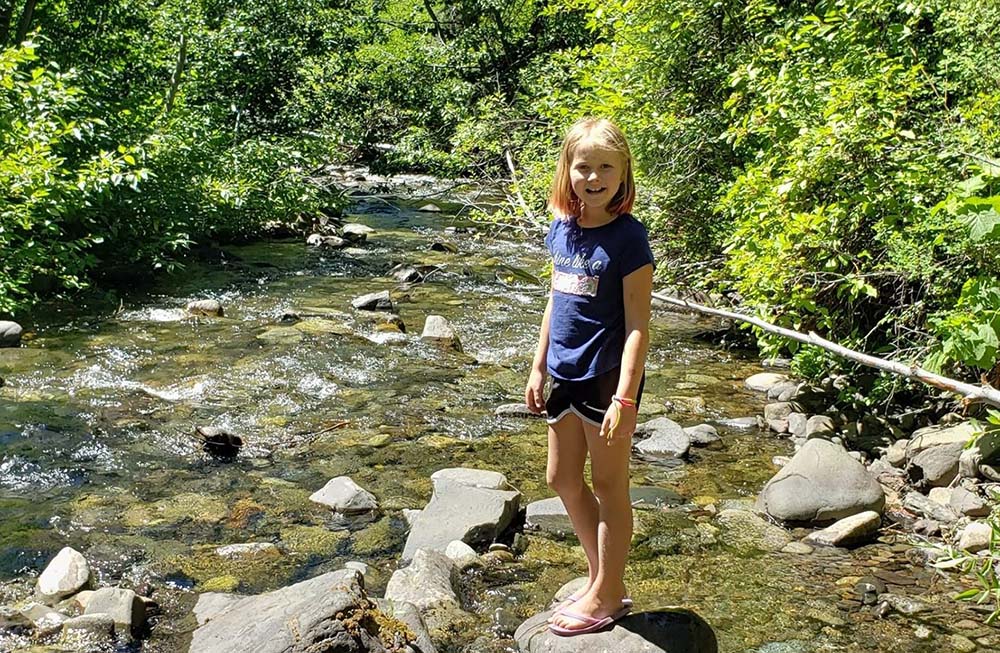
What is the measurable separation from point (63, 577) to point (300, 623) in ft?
6.03

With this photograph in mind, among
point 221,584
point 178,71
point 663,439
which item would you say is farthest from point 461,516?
point 178,71

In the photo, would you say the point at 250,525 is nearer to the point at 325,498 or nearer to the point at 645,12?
the point at 325,498

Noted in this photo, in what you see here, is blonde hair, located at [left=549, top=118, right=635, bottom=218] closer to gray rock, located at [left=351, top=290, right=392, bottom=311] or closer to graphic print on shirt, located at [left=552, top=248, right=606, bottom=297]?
graphic print on shirt, located at [left=552, top=248, right=606, bottom=297]

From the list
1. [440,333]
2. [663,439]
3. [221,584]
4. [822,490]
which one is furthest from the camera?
[440,333]

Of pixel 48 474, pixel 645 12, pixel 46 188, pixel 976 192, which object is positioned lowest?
pixel 48 474

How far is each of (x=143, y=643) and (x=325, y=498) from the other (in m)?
1.96

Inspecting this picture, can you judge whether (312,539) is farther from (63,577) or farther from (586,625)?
(586,625)

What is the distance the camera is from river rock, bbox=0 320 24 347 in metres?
9.77

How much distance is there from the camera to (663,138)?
981 centimetres

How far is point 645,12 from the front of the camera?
9.90 metres

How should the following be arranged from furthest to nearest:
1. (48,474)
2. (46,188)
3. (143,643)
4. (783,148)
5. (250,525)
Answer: (46,188)
(783,148)
(48,474)
(250,525)
(143,643)

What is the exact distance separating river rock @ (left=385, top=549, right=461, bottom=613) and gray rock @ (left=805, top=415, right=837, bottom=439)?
389 centimetres

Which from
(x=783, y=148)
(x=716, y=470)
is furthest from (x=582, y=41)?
(x=716, y=470)

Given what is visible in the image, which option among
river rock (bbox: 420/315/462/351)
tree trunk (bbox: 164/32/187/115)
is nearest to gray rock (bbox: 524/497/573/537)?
river rock (bbox: 420/315/462/351)
